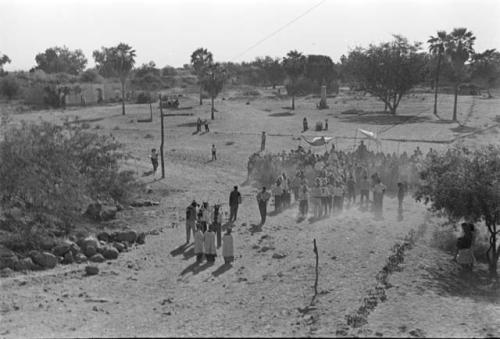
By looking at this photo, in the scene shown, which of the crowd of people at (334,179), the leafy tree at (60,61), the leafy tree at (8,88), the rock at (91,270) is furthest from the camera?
the leafy tree at (60,61)

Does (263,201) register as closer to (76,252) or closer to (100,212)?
(100,212)

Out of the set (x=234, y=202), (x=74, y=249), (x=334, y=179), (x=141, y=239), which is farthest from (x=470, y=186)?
(x=74, y=249)

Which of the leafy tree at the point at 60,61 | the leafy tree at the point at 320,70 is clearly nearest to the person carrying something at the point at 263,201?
the leafy tree at the point at 320,70

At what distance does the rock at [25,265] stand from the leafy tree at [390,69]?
4135 cm

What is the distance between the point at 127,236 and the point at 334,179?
7.21 m

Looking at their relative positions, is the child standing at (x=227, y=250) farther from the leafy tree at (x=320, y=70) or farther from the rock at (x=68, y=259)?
the leafy tree at (x=320, y=70)

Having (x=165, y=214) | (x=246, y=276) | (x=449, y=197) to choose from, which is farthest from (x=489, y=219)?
(x=165, y=214)

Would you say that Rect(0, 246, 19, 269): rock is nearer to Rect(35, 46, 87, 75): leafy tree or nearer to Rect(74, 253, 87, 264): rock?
Rect(74, 253, 87, 264): rock

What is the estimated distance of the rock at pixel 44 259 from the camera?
1559 centimetres

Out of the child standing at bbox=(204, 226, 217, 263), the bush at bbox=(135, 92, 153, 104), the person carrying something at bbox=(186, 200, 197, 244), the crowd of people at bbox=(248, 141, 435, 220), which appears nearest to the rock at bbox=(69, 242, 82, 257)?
the person carrying something at bbox=(186, 200, 197, 244)

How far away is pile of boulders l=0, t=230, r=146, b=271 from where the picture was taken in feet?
50.4

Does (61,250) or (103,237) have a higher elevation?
(61,250)

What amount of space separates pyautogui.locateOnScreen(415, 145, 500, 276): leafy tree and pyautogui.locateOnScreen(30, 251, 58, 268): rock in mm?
10223

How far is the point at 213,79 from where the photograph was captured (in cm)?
4959
